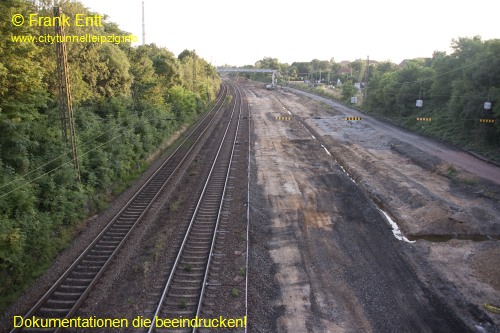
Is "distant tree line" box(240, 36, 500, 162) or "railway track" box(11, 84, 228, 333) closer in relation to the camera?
"railway track" box(11, 84, 228, 333)

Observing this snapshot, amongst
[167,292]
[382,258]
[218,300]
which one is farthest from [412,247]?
[167,292]

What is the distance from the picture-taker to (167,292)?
11828 mm

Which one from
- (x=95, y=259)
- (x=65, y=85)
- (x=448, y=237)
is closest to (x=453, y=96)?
(x=448, y=237)

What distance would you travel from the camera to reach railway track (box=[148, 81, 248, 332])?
1105 cm

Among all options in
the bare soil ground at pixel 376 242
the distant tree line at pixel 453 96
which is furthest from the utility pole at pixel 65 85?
the distant tree line at pixel 453 96

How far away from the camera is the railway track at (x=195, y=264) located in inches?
435

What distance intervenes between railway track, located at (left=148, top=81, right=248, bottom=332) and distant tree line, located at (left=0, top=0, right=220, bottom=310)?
459cm

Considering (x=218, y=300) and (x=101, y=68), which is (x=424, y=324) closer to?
(x=218, y=300)

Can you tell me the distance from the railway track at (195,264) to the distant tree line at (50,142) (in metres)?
4.59

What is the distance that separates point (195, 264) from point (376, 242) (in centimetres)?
788

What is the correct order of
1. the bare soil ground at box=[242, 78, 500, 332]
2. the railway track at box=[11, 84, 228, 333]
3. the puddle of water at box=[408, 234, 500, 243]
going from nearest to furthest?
the railway track at box=[11, 84, 228, 333]
the bare soil ground at box=[242, 78, 500, 332]
the puddle of water at box=[408, 234, 500, 243]

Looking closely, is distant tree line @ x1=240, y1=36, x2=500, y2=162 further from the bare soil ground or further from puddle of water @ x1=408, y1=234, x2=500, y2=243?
puddle of water @ x1=408, y1=234, x2=500, y2=243

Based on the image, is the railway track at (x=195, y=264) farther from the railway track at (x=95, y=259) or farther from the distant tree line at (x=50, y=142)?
the distant tree line at (x=50, y=142)

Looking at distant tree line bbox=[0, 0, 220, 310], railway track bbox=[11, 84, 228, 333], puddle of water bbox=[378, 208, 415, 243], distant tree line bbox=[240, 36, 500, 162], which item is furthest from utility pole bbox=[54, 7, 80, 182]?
distant tree line bbox=[240, 36, 500, 162]
